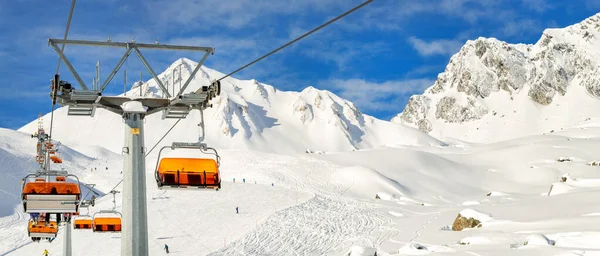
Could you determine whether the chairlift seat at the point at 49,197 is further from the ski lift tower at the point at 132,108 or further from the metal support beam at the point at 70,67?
the metal support beam at the point at 70,67

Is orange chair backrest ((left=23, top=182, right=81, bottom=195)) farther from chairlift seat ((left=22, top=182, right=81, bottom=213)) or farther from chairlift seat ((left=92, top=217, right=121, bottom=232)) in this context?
chairlift seat ((left=92, top=217, right=121, bottom=232))

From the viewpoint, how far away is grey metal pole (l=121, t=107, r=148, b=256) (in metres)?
9.12

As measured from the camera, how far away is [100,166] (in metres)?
96.2

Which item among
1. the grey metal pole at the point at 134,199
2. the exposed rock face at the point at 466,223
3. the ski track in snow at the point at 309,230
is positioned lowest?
the ski track in snow at the point at 309,230

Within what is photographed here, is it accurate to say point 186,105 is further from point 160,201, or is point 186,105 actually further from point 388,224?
point 160,201

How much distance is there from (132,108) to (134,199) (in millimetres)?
1672

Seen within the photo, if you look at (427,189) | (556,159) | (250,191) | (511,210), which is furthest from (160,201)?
(556,159)

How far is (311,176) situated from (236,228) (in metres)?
35.3

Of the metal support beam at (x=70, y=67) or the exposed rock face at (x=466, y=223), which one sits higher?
the metal support beam at (x=70, y=67)

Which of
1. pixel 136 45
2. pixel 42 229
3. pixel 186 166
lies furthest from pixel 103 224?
pixel 136 45

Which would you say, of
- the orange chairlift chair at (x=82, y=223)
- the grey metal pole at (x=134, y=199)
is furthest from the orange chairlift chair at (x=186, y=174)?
the orange chairlift chair at (x=82, y=223)

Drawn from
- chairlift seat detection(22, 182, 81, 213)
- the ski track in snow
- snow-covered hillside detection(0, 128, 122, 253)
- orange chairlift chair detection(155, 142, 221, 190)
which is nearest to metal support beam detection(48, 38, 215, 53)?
orange chairlift chair detection(155, 142, 221, 190)

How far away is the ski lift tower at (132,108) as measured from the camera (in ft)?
30.1

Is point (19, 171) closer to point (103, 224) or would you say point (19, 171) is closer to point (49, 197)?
point (103, 224)
